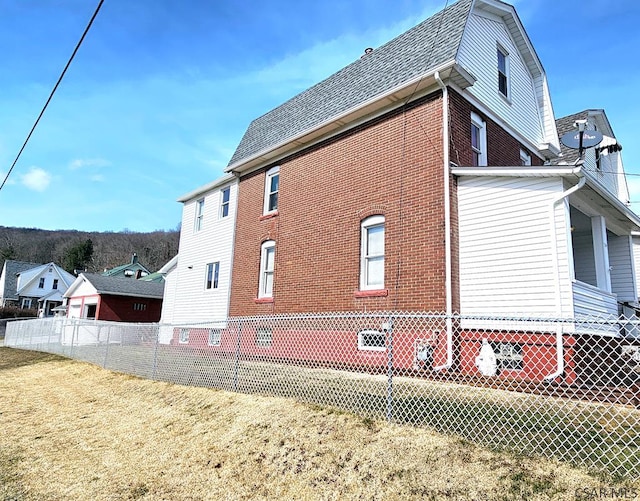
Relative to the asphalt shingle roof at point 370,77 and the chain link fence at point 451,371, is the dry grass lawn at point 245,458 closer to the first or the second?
the chain link fence at point 451,371

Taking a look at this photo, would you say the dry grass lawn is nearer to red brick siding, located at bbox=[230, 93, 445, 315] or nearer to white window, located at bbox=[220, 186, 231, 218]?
red brick siding, located at bbox=[230, 93, 445, 315]

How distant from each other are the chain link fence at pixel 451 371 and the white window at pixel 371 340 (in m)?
0.03

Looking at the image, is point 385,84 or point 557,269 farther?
point 385,84

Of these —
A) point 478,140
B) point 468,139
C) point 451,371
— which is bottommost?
Answer: point 451,371

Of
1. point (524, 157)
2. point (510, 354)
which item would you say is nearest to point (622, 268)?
point (524, 157)

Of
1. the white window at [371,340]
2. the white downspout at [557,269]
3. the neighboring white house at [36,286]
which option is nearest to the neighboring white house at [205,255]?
the white window at [371,340]

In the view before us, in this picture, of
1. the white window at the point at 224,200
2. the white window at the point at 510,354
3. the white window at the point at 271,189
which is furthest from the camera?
the white window at the point at 224,200

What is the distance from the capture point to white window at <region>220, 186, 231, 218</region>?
17453mm

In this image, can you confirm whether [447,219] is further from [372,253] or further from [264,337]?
[264,337]

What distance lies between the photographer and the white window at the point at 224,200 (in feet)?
57.3

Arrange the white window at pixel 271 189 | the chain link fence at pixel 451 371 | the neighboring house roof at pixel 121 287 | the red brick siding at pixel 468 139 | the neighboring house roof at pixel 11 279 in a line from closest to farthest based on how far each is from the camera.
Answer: the chain link fence at pixel 451 371
the red brick siding at pixel 468 139
the white window at pixel 271 189
the neighboring house roof at pixel 121 287
the neighboring house roof at pixel 11 279

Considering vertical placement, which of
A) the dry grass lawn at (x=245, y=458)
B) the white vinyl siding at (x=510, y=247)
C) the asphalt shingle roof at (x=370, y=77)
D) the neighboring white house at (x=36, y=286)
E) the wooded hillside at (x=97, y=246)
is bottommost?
the dry grass lawn at (x=245, y=458)

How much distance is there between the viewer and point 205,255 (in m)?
17.7

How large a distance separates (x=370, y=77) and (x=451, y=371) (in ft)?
27.8
